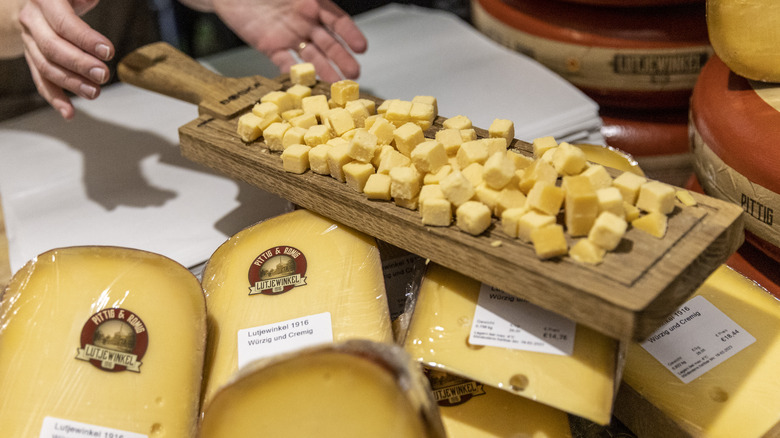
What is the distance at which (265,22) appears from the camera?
1.42 metres

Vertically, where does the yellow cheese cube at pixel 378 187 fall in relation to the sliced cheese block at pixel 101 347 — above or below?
above

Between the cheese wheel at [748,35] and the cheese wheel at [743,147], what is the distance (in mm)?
41

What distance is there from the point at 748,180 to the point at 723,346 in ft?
0.84

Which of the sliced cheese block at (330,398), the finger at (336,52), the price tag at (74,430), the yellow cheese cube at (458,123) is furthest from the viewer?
the finger at (336,52)

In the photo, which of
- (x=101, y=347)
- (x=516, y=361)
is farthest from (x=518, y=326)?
(x=101, y=347)

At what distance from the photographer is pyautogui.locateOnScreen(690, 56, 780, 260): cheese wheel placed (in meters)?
0.85

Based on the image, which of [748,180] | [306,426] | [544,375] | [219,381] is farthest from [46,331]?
[748,180]

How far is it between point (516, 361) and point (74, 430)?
1.69 feet

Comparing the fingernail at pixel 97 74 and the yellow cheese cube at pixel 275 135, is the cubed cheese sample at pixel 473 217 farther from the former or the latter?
the fingernail at pixel 97 74

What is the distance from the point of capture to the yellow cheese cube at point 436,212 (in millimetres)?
729

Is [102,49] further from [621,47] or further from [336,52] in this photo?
[621,47]

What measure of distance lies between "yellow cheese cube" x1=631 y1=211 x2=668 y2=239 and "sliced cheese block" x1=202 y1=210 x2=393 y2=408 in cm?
34

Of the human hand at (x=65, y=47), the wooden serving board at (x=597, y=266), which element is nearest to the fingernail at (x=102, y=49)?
the human hand at (x=65, y=47)

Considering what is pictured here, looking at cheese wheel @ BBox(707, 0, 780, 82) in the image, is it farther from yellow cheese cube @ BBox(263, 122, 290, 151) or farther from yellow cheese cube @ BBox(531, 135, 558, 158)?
yellow cheese cube @ BBox(263, 122, 290, 151)
